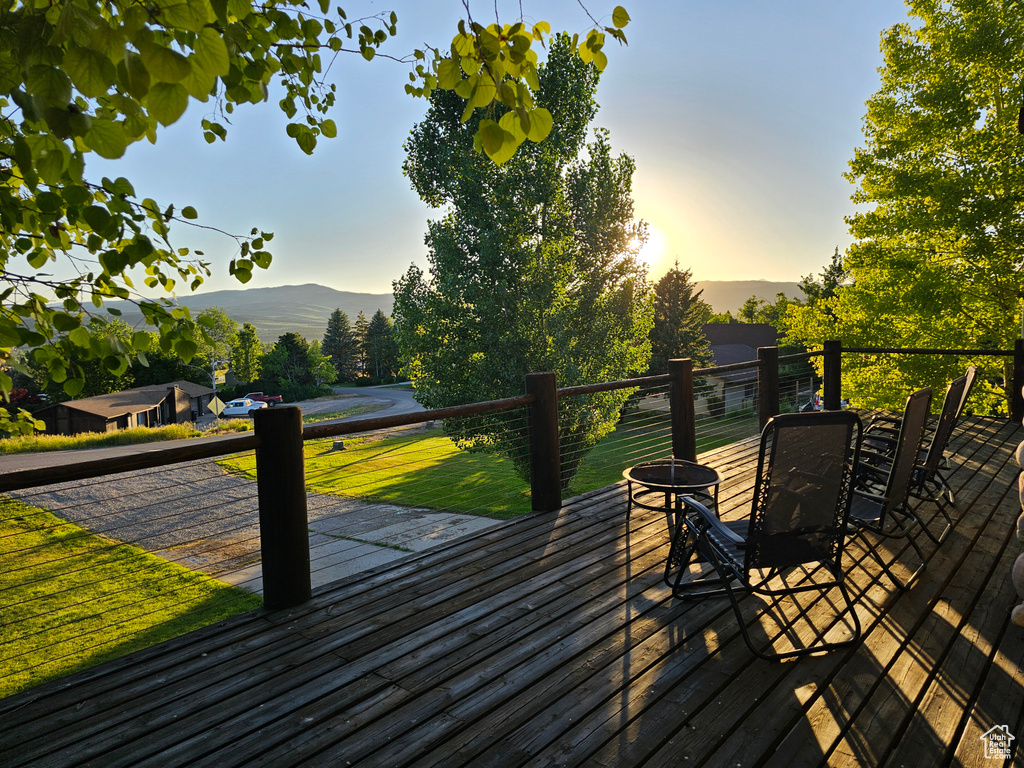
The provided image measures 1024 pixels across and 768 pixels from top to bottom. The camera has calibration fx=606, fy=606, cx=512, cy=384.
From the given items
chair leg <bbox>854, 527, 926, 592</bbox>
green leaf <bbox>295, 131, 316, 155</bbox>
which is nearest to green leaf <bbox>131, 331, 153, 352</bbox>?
green leaf <bbox>295, 131, 316, 155</bbox>

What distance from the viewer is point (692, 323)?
33312mm

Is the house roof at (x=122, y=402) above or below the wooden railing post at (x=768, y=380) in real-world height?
below

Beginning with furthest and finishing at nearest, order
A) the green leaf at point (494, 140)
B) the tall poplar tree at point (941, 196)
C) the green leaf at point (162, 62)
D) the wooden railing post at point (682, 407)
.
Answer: the tall poplar tree at point (941, 196) < the wooden railing post at point (682, 407) < the green leaf at point (494, 140) < the green leaf at point (162, 62)

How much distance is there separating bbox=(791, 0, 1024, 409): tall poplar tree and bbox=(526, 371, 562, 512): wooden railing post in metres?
12.9

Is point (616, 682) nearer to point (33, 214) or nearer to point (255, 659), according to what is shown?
point (255, 659)

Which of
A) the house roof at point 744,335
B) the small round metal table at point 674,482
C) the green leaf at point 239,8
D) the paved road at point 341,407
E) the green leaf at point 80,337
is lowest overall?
the paved road at point 341,407

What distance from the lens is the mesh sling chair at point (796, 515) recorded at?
2.55 m

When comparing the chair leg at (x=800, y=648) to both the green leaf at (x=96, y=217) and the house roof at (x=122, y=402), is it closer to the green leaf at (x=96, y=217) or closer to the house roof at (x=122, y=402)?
the green leaf at (x=96, y=217)

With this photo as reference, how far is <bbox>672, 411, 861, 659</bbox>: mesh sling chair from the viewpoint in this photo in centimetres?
255

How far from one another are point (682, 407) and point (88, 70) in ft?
17.0

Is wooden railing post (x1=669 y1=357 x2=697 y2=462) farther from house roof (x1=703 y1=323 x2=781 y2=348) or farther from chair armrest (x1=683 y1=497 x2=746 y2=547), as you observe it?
house roof (x1=703 y1=323 x2=781 y2=348)

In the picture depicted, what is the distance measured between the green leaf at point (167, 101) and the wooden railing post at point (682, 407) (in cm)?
494

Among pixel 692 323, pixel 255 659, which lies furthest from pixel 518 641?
pixel 692 323

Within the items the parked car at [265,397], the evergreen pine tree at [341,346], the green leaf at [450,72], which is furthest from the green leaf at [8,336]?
the evergreen pine tree at [341,346]
